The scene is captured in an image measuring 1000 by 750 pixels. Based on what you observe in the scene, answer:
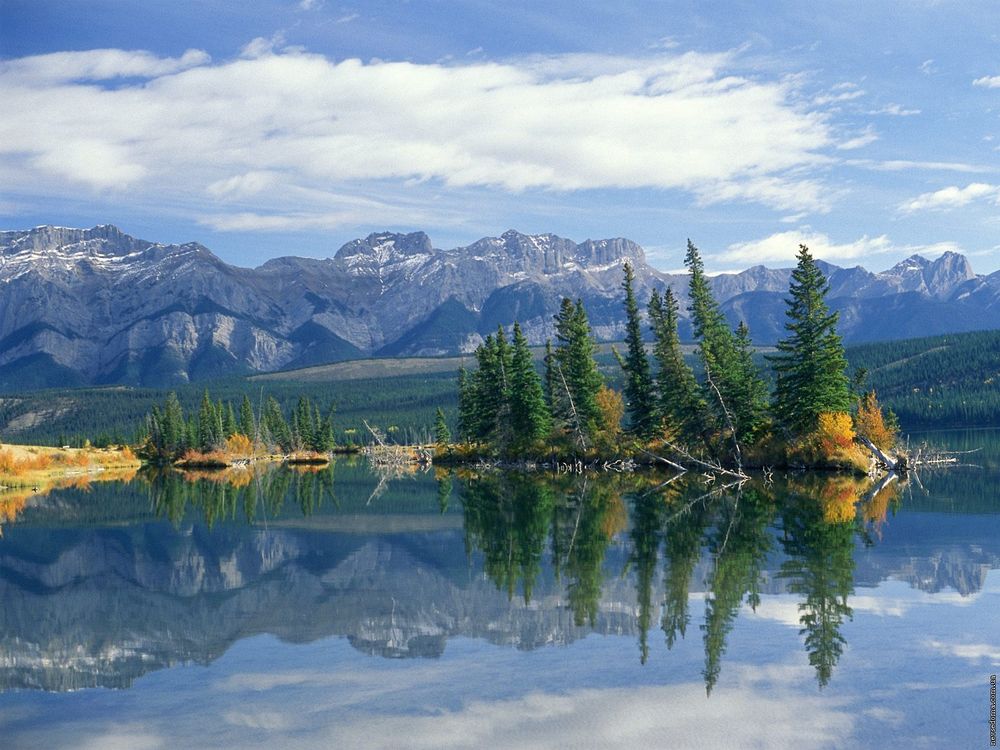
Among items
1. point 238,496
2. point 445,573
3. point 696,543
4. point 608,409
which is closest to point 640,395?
point 608,409

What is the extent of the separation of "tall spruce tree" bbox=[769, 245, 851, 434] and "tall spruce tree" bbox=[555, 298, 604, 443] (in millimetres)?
25888

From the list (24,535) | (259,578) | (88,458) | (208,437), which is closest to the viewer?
(259,578)

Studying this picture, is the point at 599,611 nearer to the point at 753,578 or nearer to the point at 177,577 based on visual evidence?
the point at 753,578

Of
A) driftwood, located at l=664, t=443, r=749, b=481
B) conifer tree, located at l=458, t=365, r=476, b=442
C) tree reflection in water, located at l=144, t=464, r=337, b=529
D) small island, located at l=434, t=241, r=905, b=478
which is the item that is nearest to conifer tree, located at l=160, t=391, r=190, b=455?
tree reflection in water, located at l=144, t=464, r=337, b=529

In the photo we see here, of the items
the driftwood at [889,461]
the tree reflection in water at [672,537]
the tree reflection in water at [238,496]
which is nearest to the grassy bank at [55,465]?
the tree reflection in water at [238,496]

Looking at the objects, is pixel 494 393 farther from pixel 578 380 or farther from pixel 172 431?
pixel 172 431

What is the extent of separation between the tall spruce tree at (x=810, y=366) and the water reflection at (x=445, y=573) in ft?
60.5

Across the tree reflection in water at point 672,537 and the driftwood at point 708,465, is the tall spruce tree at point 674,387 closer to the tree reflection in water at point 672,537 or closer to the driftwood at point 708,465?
the driftwood at point 708,465

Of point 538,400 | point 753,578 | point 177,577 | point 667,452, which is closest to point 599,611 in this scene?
point 753,578

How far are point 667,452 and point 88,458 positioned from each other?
113 m

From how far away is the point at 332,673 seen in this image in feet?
76.5

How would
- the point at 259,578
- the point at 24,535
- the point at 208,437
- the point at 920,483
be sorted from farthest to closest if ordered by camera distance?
1. the point at 208,437
2. the point at 920,483
3. the point at 24,535
4. the point at 259,578

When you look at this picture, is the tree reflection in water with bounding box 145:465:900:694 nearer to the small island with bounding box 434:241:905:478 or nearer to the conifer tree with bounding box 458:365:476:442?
the small island with bounding box 434:241:905:478

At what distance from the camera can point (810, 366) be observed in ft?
291
